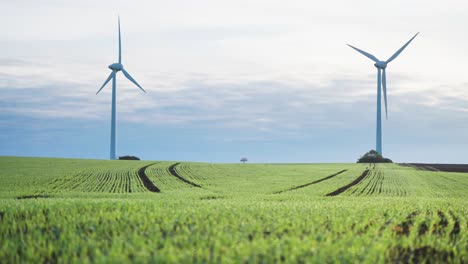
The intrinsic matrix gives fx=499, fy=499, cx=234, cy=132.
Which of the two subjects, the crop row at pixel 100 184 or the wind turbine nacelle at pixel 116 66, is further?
the wind turbine nacelle at pixel 116 66

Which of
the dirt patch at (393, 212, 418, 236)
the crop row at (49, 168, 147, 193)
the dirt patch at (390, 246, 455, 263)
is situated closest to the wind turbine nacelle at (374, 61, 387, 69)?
the crop row at (49, 168, 147, 193)

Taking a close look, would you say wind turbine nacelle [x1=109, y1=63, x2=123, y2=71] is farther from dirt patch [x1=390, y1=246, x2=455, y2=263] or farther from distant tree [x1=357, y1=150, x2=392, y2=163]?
dirt patch [x1=390, y1=246, x2=455, y2=263]

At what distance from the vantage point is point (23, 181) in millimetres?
51719

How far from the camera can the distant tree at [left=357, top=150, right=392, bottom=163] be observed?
125312mm

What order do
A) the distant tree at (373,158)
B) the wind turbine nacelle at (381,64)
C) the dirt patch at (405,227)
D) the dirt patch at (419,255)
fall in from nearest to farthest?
the dirt patch at (419,255) → the dirt patch at (405,227) → the wind turbine nacelle at (381,64) → the distant tree at (373,158)

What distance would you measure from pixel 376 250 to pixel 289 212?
5347 mm

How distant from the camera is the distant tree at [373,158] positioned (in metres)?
125

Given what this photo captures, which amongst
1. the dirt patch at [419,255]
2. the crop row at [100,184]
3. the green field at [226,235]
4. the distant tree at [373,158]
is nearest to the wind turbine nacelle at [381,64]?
the distant tree at [373,158]

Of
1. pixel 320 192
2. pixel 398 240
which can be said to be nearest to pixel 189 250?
pixel 398 240

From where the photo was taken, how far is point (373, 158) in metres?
126

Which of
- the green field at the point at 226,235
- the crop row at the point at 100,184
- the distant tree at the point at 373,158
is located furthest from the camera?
the distant tree at the point at 373,158

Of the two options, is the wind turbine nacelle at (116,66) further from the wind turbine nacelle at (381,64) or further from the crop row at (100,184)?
the wind turbine nacelle at (381,64)

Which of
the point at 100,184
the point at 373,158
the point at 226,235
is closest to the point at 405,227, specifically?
the point at 226,235

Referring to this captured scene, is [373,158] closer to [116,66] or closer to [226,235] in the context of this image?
[116,66]
